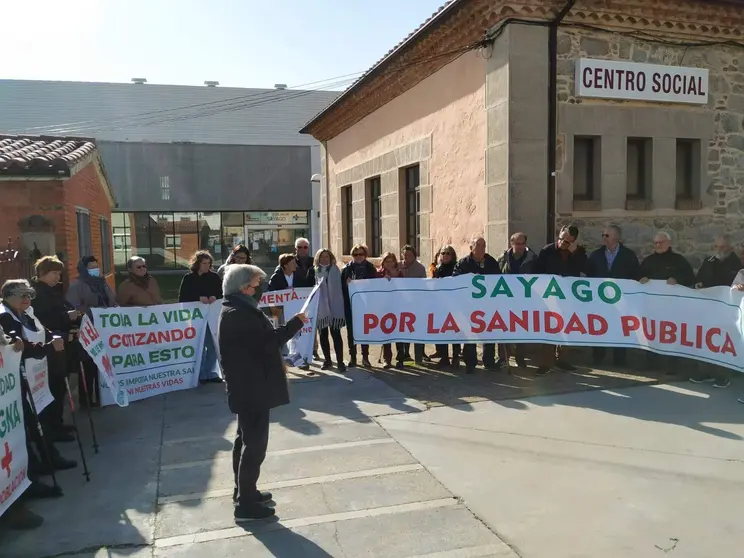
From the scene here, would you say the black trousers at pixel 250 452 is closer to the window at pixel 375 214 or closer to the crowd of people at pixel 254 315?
the crowd of people at pixel 254 315

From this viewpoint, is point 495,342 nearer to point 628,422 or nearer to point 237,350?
point 628,422

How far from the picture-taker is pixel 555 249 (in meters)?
8.16

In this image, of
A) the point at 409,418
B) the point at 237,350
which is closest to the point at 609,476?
the point at 409,418

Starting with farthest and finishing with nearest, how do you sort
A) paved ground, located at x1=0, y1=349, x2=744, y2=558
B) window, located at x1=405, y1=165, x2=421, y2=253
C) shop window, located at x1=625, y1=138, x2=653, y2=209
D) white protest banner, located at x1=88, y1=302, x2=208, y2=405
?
window, located at x1=405, y1=165, x2=421, y2=253, shop window, located at x1=625, y1=138, x2=653, y2=209, white protest banner, located at x1=88, y1=302, x2=208, y2=405, paved ground, located at x1=0, y1=349, x2=744, y2=558

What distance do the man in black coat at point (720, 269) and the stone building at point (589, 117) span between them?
5.44 ft

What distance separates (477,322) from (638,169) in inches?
165

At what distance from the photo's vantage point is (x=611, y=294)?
791 cm

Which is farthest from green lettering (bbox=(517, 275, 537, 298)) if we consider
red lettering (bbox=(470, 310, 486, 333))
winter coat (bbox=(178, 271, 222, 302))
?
winter coat (bbox=(178, 271, 222, 302))

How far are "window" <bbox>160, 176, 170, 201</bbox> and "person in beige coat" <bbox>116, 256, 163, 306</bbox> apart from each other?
23399 mm

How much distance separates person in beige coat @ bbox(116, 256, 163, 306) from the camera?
7564 millimetres

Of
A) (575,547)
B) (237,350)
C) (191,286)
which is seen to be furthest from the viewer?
(191,286)

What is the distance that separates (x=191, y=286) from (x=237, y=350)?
412cm

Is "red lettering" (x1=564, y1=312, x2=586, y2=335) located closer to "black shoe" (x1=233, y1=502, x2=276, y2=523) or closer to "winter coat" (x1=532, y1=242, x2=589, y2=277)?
"winter coat" (x1=532, y1=242, x2=589, y2=277)

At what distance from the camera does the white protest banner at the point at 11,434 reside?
4.17 meters
